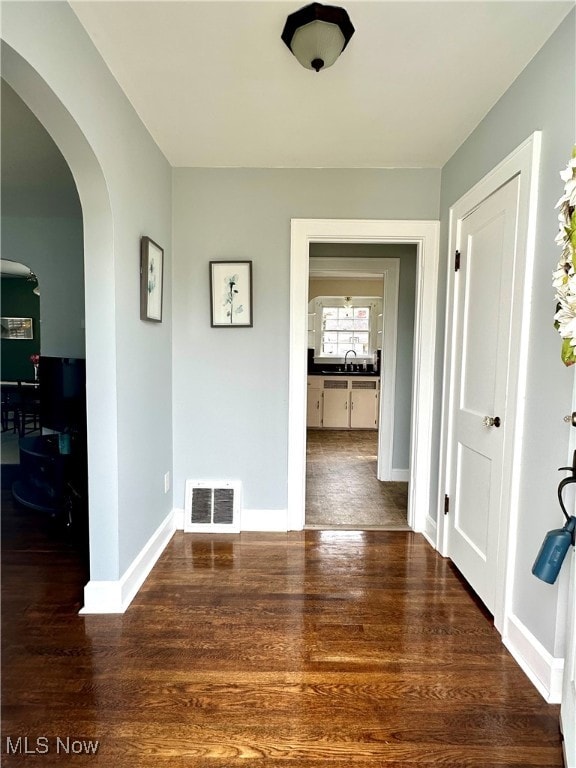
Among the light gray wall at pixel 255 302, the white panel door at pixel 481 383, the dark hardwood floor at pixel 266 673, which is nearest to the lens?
the dark hardwood floor at pixel 266 673

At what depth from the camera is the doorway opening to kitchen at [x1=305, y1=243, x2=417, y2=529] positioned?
3.22 meters

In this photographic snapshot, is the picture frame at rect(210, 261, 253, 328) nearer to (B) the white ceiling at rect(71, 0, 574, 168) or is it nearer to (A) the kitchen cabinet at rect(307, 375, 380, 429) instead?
(B) the white ceiling at rect(71, 0, 574, 168)

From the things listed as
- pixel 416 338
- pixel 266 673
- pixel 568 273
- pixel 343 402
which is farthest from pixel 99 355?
pixel 343 402

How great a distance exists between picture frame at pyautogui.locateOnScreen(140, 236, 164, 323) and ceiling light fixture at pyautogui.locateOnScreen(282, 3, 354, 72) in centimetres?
113

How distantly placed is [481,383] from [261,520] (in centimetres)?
173

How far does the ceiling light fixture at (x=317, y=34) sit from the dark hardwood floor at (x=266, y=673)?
7.93 ft

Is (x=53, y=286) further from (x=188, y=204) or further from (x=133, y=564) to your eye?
(x=133, y=564)

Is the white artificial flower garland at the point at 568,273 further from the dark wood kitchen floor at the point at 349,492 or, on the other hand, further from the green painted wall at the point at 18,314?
the green painted wall at the point at 18,314

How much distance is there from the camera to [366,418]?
625cm

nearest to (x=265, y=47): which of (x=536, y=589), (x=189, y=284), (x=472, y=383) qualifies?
(x=189, y=284)

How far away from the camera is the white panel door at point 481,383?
1.78m

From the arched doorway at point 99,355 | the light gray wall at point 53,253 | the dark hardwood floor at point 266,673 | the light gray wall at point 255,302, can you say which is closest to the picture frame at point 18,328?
the light gray wall at point 53,253

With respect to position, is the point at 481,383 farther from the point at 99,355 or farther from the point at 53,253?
the point at 53,253

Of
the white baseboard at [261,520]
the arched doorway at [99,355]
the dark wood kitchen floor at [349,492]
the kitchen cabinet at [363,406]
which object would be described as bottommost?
the dark wood kitchen floor at [349,492]
